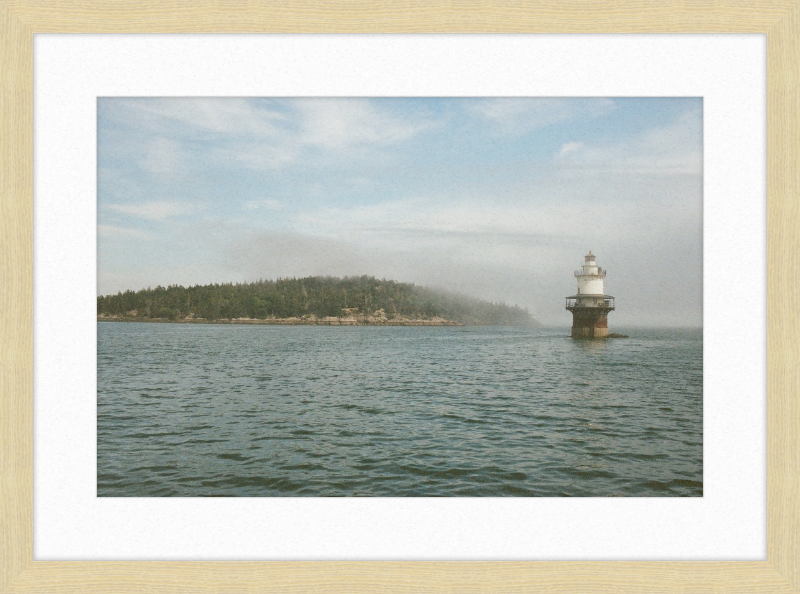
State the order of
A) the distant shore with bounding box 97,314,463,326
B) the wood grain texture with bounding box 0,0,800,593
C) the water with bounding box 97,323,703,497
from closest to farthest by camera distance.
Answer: the wood grain texture with bounding box 0,0,800,593
the water with bounding box 97,323,703,497
the distant shore with bounding box 97,314,463,326

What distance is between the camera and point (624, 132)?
23.4ft

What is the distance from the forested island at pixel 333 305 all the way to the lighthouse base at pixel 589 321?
8.50m

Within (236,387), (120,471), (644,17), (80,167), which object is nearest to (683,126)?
(644,17)

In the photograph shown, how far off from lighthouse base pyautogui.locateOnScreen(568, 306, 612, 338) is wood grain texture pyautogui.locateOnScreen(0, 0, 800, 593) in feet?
88.2

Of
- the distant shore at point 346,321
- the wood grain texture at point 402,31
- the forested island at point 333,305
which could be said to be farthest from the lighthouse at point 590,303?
the distant shore at point 346,321

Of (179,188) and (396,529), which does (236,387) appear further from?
(396,529)

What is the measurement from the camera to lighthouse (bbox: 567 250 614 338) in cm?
2758

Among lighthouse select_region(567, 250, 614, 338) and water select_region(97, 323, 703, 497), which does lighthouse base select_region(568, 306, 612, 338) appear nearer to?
lighthouse select_region(567, 250, 614, 338)

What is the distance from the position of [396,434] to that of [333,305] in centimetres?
5593

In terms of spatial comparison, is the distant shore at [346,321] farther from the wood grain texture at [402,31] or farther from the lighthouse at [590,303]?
the wood grain texture at [402,31]

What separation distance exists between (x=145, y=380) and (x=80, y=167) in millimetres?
12087

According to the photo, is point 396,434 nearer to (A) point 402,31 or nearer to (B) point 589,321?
(A) point 402,31

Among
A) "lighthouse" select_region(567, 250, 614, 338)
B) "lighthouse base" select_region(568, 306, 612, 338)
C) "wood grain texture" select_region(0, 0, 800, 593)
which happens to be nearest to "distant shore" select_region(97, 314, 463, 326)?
"lighthouse base" select_region(568, 306, 612, 338)

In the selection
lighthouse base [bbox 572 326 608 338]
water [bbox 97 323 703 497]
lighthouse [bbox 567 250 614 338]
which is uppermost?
lighthouse [bbox 567 250 614 338]
